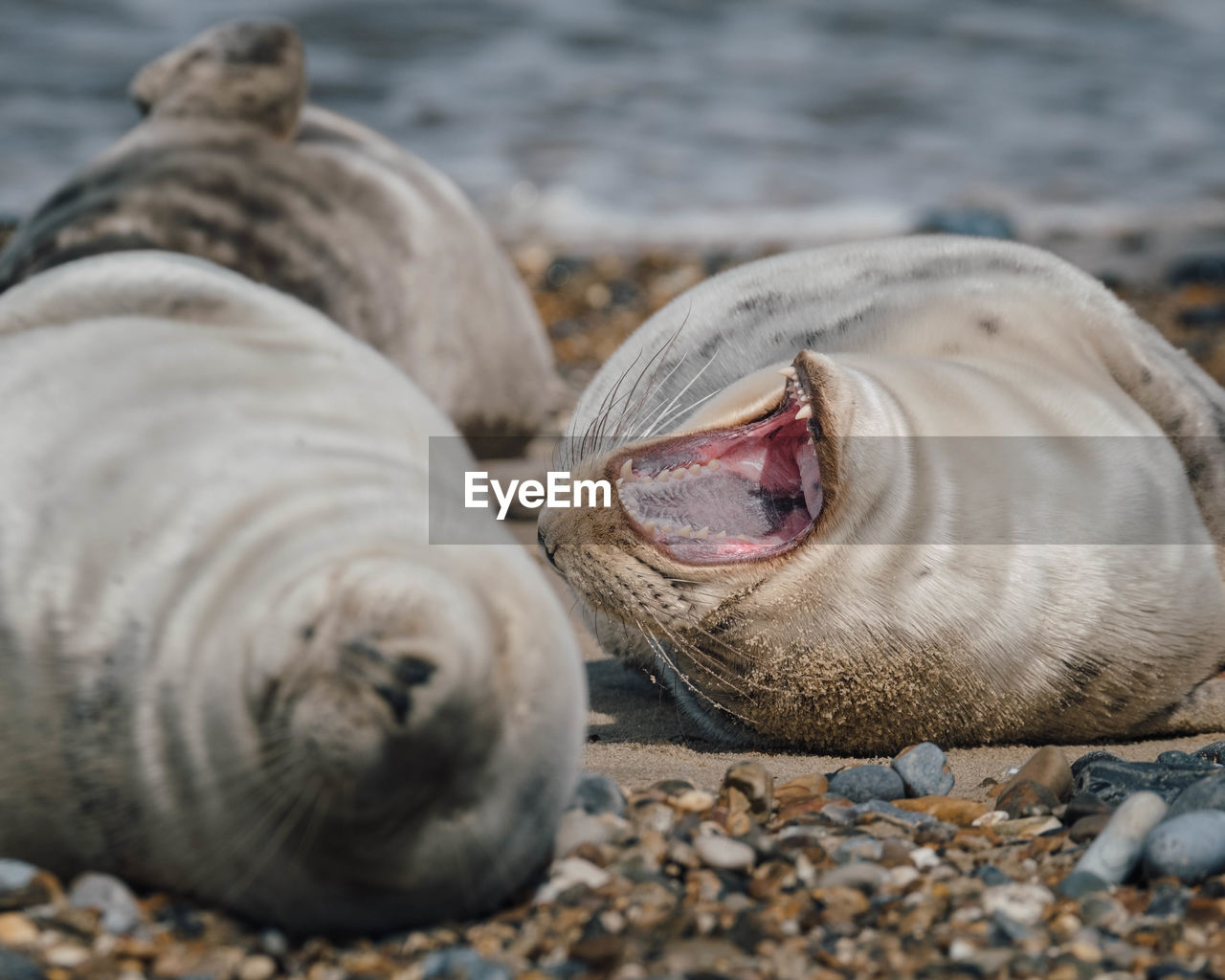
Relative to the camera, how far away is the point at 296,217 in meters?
4.98

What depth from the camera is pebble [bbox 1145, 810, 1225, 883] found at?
222cm

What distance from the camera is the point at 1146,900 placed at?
7.20ft

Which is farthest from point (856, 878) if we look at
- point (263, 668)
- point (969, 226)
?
point (969, 226)

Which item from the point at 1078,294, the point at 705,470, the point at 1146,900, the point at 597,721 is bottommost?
the point at 597,721

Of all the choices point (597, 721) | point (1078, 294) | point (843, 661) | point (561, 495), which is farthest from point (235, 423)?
point (1078, 294)

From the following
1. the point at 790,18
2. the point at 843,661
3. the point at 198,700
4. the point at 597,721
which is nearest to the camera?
the point at 198,700

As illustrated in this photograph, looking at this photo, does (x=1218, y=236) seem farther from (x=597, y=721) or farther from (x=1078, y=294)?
(x=597, y=721)

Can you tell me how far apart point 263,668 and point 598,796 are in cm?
75

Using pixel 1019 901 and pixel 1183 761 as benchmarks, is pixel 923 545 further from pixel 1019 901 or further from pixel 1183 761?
pixel 1019 901

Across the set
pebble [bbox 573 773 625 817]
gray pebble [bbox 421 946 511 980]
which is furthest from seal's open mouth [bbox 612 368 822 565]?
gray pebble [bbox 421 946 511 980]

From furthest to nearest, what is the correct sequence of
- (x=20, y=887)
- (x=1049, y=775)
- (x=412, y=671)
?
1. (x=1049, y=775)
2. (x=20, y=887)
3. (x=412, y=671)

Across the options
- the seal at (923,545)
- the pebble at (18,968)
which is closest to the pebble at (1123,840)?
the seal at (923,545)

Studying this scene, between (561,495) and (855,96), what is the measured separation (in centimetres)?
1314

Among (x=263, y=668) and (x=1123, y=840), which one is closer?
(x=263, y=668)
